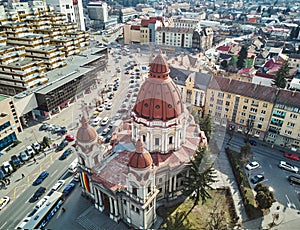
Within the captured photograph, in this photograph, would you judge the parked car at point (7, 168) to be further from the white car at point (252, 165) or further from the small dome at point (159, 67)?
the white car at point (252, 165)

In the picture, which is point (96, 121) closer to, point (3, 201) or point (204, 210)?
point (3, 201)

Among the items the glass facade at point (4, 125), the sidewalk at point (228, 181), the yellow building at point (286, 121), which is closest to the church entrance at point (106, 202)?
the sidewalk at point (228, 181)

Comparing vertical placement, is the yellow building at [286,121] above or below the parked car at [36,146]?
above

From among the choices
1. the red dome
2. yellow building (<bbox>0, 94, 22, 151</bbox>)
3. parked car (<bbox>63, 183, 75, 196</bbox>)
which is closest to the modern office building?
yellow building (<bbox>0, 94, 22, 151</bbox>)

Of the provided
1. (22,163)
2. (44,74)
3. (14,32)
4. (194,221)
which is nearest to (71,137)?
(22,163)

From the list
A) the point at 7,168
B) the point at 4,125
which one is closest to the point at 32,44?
the point at 4,125

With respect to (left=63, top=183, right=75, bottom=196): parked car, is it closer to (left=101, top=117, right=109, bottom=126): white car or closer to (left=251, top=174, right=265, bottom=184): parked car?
(left=101, top=117, right=109, bottom=126): white car

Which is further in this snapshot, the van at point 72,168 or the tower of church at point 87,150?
the van at point 72,168

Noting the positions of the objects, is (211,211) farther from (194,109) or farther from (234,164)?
(194,109)
